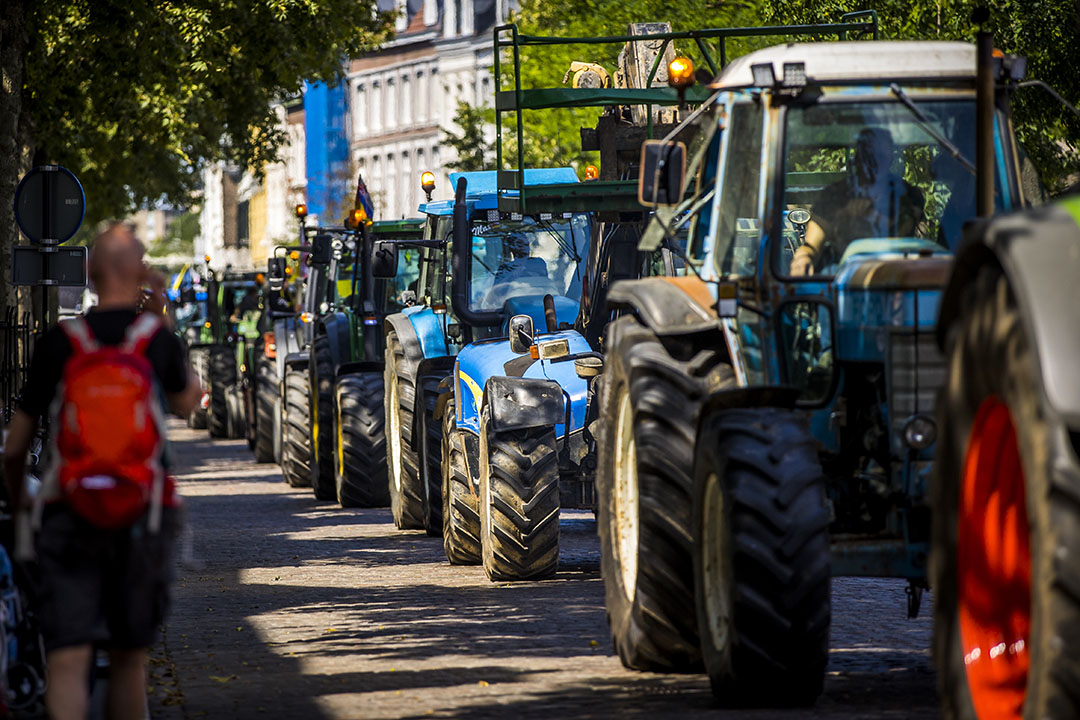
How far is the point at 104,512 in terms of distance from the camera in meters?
6.58

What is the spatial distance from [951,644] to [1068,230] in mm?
1268

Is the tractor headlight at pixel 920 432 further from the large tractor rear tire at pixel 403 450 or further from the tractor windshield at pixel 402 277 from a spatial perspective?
the tractor windshield at pixel 402 277

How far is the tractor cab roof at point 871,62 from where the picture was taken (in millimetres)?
8859

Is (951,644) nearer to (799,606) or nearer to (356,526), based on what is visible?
(799,606)

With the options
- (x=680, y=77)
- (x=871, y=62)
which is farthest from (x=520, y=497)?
(x=871, y=62)

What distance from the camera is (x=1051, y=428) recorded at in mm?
5312

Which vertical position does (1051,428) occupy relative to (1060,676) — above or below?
above

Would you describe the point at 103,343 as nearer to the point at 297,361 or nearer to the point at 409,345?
A: the point at 409,345

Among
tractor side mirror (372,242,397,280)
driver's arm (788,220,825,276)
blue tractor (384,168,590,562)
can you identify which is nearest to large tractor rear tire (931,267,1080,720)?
Answer: driver's arm (788,220,825,276)

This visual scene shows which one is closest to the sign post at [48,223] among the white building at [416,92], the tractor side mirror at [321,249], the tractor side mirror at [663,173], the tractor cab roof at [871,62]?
the tractor side mirror at [321,249]

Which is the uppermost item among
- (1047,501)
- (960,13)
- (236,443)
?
(960,13)

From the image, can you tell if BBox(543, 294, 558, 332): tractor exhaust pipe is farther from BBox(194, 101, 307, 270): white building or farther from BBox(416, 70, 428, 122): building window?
BBox(416, 70, 428, 122): building window

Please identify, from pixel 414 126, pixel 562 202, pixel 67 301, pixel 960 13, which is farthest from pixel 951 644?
pixel 414 126

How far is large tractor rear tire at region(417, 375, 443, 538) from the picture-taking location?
1579 centimetres
